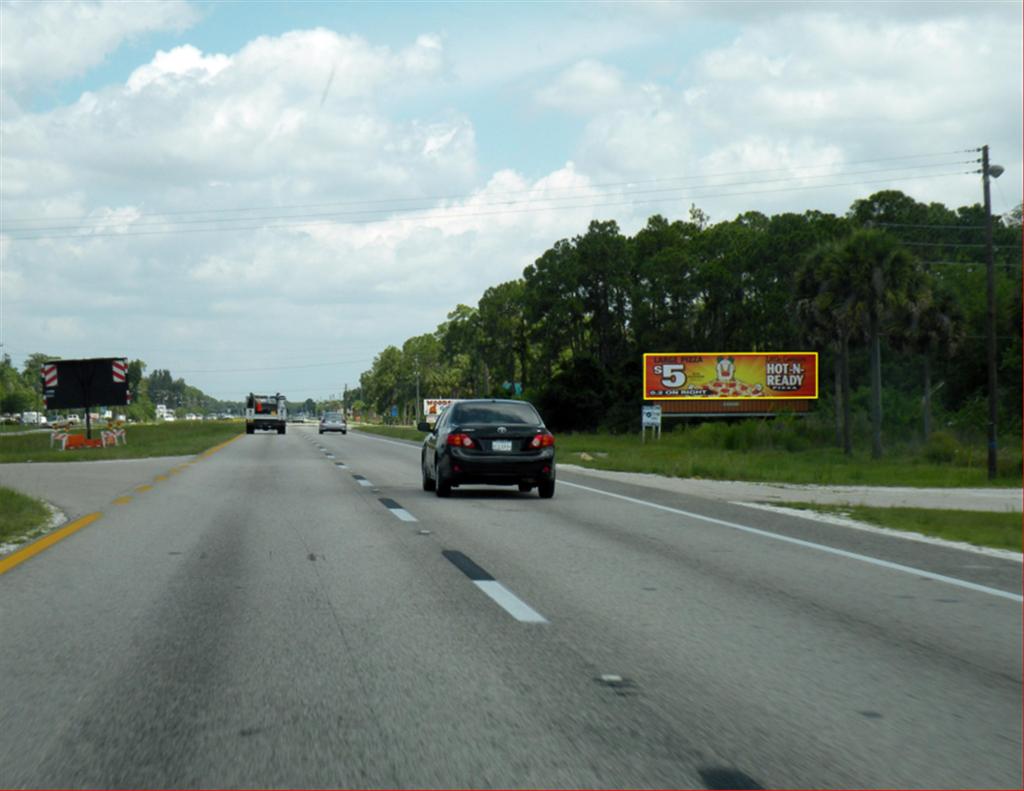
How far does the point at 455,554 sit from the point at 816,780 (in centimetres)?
745

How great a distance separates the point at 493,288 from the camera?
11494 cm

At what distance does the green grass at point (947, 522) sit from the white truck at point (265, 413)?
73.6m

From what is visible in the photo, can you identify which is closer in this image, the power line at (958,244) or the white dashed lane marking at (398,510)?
the white dashed lane marking at (398,510)

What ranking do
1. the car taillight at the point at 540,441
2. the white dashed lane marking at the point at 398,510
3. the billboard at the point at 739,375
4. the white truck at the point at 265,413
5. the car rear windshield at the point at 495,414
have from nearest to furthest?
the white dashed lane marking at the point at 398,510
the car taillight at the point at 540,441
the car rear windshield at the point at 495,414
the billboard at the point at 739,375
the white truck at the point at 265,413

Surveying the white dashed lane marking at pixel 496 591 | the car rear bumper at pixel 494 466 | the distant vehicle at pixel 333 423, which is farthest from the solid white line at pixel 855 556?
the distant vehicle at pixel 333 423

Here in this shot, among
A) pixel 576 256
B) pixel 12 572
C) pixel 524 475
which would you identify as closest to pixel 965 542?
pixel 524 475

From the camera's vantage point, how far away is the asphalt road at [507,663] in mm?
4934

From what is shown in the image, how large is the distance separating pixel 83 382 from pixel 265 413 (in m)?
41.2

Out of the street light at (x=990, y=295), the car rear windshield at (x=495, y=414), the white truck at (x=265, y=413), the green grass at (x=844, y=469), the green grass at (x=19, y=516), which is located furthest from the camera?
the white truck at (x=265, y=413)

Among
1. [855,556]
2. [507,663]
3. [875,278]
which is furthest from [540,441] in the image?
[875,278]

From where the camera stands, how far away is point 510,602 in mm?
8977

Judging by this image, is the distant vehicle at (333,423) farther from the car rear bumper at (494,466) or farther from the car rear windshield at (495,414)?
the car rear bumper at (494,466)

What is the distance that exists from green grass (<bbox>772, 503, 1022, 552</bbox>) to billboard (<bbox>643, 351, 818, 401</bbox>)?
5211 cm

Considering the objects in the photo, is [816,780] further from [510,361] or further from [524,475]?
[510,361]
